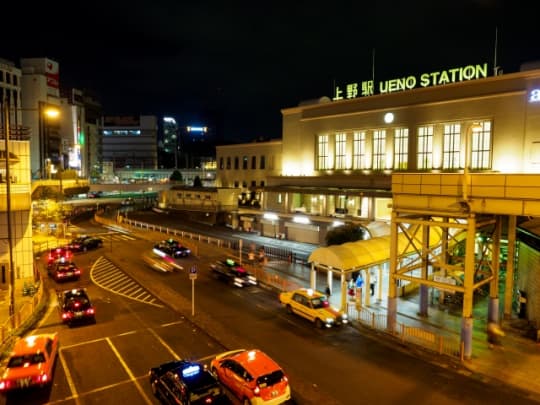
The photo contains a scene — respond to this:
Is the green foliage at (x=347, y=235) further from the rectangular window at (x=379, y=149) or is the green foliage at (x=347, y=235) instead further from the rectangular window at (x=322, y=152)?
the rectangular window at (x=322, y=152)

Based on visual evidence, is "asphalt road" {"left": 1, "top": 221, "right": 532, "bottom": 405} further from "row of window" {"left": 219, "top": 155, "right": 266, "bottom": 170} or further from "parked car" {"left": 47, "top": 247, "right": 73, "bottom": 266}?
"row of window" {"left": 219, "top": 155, "right": 266, "bottom": 170}

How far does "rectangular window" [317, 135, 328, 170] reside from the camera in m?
56.9

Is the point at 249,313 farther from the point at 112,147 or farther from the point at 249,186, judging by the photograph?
the point at 112,147

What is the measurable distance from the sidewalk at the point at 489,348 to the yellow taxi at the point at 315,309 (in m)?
1.53

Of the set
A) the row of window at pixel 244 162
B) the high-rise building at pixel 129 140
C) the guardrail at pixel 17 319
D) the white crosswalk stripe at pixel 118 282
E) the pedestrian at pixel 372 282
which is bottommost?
the white crosswalk stripe at pixel 118 282

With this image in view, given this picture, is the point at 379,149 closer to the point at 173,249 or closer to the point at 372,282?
the point at 372,282

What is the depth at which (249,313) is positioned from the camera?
964 inches

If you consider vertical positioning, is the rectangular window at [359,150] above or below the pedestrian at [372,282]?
above

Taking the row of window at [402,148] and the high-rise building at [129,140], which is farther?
the high-rise building at [129,140]

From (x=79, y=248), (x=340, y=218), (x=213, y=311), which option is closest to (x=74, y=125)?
(x=79, y=248)

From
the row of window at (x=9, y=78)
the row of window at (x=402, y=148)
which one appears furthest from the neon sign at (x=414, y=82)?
the row of window at (x=9, y=78)

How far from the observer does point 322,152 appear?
188 ft

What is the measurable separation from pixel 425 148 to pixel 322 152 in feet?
49.0

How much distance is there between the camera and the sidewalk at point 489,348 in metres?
16.7
